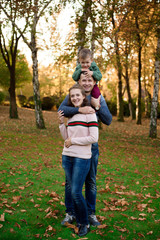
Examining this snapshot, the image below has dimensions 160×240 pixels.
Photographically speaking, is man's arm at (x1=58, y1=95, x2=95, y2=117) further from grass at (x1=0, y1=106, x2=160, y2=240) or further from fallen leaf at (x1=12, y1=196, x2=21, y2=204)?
fallen leaf at (x1=12, y1=196, x2=21, y2=204)

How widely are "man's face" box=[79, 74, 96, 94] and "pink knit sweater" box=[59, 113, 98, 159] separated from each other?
43 centimetres

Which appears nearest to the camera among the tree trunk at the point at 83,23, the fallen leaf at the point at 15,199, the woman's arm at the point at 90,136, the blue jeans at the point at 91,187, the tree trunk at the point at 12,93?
the woman's arm at the point at 90,136

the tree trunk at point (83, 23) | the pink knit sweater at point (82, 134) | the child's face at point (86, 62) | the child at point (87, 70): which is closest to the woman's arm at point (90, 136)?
the pink knit sweater at point (82, 134)

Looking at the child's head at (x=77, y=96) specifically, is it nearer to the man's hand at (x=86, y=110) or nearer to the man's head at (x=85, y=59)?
the man's hand at (x=86, y=110)

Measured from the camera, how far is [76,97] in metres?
3.59

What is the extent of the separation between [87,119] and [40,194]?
3010 millimetres

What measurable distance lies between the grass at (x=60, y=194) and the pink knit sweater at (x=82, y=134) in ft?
4.59

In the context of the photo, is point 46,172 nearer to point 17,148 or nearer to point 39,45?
point 17,148

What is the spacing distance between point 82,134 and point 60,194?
279 cm

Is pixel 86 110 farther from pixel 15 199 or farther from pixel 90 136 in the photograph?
pixel 15 199

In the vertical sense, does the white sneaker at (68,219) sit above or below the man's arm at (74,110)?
below

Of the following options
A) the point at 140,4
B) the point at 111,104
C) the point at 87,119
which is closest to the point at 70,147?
the point at 87,119

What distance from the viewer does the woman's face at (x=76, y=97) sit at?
3.56 metres

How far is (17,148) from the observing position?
34.4 ft
